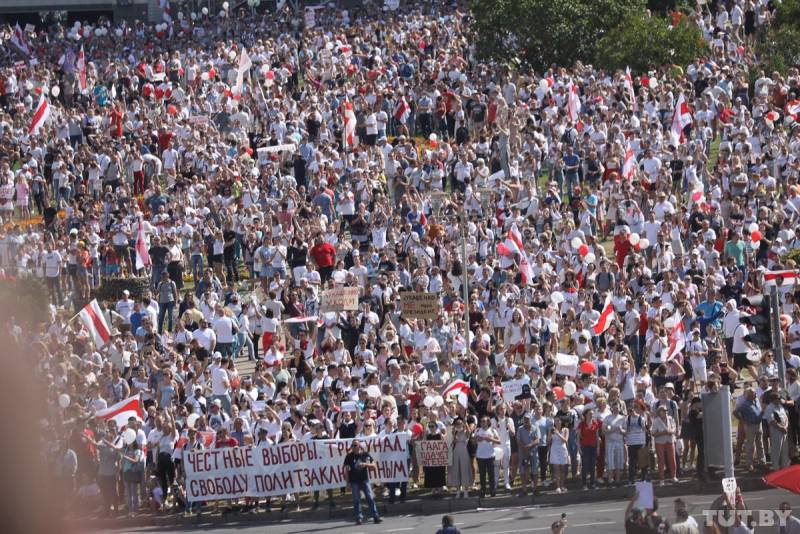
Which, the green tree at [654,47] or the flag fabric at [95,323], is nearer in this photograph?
the flag fabric at [95,323]

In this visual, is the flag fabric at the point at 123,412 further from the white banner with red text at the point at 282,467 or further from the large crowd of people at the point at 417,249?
the white banner with red text at the point at 282,467

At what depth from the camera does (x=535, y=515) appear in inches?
787

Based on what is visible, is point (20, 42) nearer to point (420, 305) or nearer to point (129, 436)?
point (420, 305)

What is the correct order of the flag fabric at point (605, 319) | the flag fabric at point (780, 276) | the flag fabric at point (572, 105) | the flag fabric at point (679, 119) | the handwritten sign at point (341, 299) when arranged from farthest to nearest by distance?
the flag fabric at point (572, 105)
the flag fabric at point (679, 119)
the handwritten sign at point (341, 299)
the flag fabric at point (605, 319)
the flag fabric at point (780, 276)

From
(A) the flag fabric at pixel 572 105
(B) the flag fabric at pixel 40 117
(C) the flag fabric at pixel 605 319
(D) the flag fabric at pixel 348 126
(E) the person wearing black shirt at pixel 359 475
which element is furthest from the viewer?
(B) the flag fabric at pixel 40 117

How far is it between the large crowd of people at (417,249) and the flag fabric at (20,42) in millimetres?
9021

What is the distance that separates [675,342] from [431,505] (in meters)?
4.60

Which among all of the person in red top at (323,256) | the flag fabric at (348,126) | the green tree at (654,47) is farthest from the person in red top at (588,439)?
the green tree at (654,47)

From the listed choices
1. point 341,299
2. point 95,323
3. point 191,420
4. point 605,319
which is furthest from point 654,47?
point 191,420

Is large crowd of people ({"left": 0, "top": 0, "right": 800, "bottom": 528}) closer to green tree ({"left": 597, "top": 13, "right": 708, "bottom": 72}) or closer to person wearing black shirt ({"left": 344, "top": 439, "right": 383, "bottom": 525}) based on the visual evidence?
person wearing black shirt ({"left": 344, "top": 439, "right": 383, "bottom": 525})

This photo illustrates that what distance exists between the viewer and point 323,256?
29.7m

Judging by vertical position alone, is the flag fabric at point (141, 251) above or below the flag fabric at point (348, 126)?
below

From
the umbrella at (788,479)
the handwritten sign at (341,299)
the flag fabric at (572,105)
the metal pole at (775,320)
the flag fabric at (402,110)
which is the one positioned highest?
the flag fabric at (402,110)

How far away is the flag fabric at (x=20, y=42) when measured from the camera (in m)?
55.9
